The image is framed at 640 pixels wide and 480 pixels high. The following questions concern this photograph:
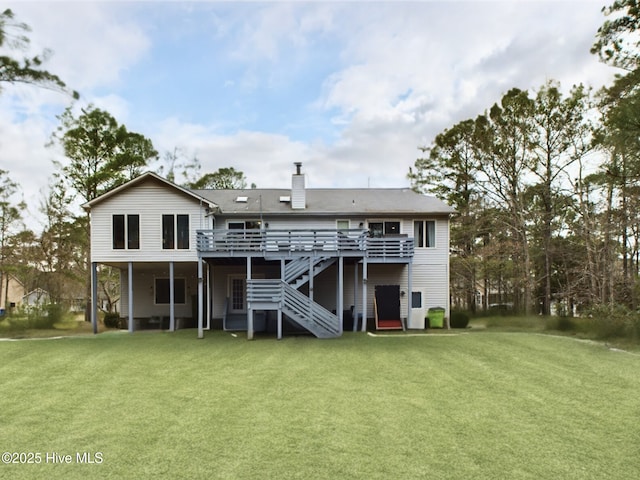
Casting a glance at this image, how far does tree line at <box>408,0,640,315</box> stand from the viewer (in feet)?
71.9

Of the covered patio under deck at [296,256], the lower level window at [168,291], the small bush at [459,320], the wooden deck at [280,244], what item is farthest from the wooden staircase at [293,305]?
the small bush at [459,320]

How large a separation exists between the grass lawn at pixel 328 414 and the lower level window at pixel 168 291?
9.27 metres

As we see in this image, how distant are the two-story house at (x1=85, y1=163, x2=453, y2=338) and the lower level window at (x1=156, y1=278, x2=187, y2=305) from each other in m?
0.05

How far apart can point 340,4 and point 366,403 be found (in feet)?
44.1

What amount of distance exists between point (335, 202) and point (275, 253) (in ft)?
18.3

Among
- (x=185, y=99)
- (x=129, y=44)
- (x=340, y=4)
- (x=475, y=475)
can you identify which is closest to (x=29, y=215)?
(x=185, y=99)

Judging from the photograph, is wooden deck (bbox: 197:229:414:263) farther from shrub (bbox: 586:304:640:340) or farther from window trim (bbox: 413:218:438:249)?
shrub (bbox: 586:304:640:340)

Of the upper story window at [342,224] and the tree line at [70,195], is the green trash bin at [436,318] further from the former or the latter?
the tree line at [70,195]

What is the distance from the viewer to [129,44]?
14758 millimetres

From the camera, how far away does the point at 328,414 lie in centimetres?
677

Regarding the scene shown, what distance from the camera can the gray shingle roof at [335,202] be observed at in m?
19.7

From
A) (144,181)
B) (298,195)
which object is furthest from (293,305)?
(144,181)

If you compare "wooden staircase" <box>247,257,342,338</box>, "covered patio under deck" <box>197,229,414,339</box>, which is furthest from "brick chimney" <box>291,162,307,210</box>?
"wooden staircase" <box>247,257,342,338</box>

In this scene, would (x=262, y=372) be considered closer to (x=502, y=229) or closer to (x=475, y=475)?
(x=475, y=475)
